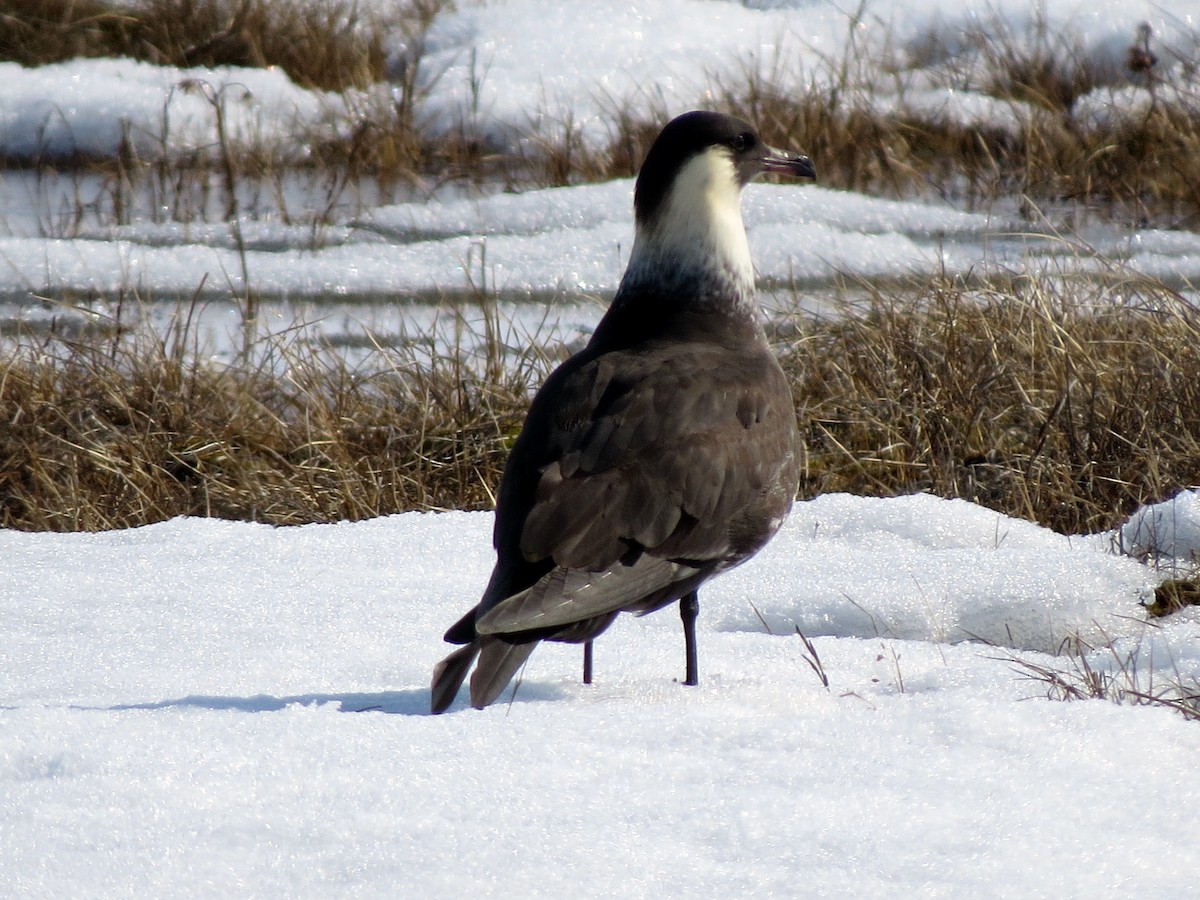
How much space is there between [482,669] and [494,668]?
0.02 m

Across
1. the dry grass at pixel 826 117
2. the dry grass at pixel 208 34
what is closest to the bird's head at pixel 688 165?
the dry grass at pixel 826 117

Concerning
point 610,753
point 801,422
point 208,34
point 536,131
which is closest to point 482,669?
point 610,753

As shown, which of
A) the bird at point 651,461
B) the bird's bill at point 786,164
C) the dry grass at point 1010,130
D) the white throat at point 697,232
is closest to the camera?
the bird at point 651,461

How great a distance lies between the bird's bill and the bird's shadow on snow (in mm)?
1739

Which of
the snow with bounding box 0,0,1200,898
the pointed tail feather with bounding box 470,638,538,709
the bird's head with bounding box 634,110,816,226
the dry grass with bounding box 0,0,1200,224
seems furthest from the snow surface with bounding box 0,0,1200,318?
the pointed tail feather with bounding box 470,638,538,709

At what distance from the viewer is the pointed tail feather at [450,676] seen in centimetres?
289

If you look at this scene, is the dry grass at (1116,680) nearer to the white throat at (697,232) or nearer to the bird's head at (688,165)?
the white throat at (697,232)

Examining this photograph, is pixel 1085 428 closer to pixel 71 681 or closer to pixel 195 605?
pixel 195 605

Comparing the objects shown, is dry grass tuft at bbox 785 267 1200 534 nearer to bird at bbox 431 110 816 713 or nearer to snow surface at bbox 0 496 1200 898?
snow surface at bbox 0 496 1200 898

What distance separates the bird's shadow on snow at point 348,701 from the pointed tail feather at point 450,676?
129 mm

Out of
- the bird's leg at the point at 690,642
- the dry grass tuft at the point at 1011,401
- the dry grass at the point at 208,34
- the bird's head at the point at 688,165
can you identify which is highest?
the dry grass at the point at 208,34

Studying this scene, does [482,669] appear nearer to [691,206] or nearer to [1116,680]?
[1116,680]

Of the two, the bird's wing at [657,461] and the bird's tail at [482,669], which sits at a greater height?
the bird's wing at [657,461]

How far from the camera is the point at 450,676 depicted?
2.92m
